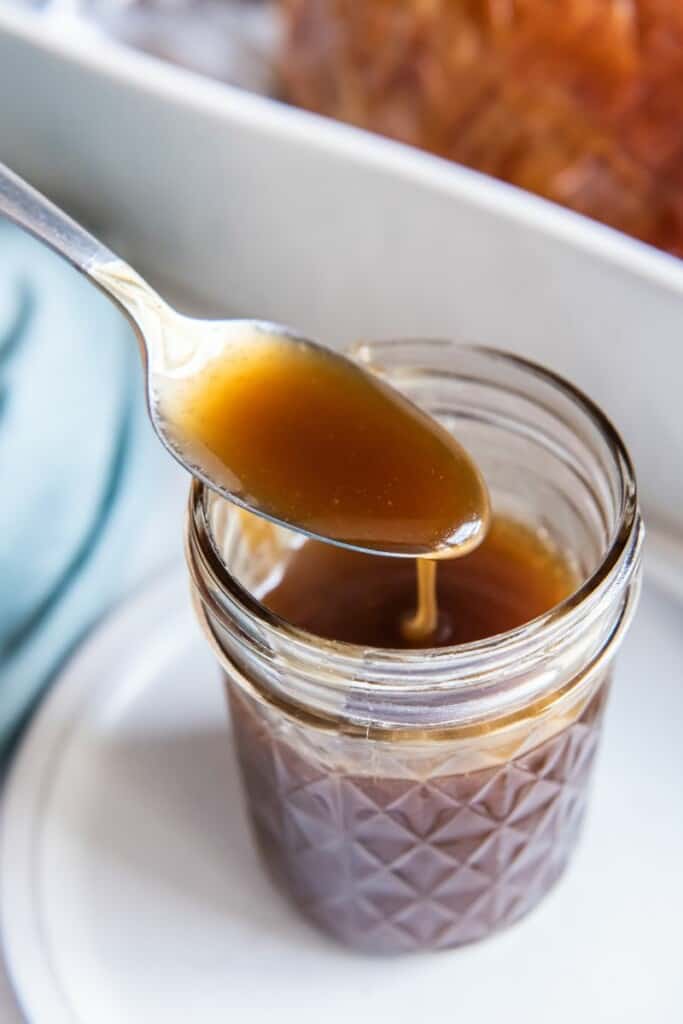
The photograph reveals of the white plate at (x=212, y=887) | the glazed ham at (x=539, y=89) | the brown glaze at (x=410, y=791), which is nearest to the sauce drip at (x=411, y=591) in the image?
the brown glaze at (x=410, y=791)

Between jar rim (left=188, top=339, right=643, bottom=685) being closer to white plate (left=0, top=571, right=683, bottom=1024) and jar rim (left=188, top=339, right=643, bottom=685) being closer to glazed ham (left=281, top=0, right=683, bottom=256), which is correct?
white plate (left=0, top=571, right=683, bottom=1024)

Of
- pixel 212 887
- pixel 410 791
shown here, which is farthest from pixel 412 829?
pixel 212 887

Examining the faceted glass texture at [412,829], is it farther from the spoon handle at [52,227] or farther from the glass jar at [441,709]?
the spoon handle at [52,227]

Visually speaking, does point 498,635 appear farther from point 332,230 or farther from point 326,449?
point 332,230

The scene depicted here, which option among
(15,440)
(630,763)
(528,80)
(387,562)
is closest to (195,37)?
(528,80)

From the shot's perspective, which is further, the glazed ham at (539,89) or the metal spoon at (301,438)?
the glazed ham at (539,89)

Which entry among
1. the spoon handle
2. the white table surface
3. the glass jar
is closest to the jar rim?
the glass jar

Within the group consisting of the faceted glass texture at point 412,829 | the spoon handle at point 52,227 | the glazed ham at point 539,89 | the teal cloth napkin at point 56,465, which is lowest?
the teal cloth napkin at point 56,465

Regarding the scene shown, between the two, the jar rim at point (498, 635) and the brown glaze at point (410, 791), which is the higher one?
the jar rim at point (498, 635)
